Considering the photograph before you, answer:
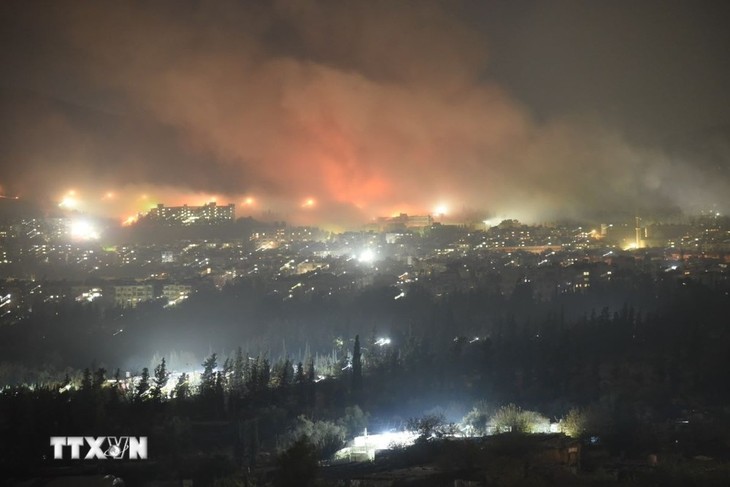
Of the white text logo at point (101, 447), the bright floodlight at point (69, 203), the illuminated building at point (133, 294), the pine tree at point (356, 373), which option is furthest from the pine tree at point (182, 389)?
the bright floodlight at point (69, 203)

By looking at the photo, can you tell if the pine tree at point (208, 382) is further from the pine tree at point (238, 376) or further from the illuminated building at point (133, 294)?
the illuminated building at point (133, 294)

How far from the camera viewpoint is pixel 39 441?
12.0 metres

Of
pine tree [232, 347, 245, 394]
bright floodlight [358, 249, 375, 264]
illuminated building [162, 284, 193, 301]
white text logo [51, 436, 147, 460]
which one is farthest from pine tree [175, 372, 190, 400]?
bright floodlight [358, 249, 375, 264]

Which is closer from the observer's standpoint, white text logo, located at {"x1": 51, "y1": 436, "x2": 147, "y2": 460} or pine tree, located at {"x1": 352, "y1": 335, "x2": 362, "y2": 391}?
white text logo, located at {"x1": 51, "y1": 436, "x2": 147, "y2": 460}

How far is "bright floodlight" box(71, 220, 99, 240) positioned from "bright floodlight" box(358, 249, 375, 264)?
11243 millimetres

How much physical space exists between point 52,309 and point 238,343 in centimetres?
599

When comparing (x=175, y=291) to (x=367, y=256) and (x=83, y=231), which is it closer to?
(x=83, y=231)

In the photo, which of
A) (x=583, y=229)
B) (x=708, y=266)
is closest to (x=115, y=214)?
(x=583, y=229)

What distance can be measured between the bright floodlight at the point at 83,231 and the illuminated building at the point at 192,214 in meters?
3.94

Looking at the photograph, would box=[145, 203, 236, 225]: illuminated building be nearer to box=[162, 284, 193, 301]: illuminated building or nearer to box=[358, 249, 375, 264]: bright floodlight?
box=[358, 249, 375, 264]: bright floodlight

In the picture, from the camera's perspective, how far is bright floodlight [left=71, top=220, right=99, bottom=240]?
35969 millimetres

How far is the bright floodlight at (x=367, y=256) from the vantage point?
34478 millimetres

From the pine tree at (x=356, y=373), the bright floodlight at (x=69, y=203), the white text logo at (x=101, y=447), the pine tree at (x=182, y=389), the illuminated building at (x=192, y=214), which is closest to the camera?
the white text logo at (x=101, y=447)

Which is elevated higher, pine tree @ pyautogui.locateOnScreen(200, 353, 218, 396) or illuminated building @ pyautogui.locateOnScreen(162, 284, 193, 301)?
illuminated building @ pyautogui.locateOnScreen(162, 284, 193, 301)
